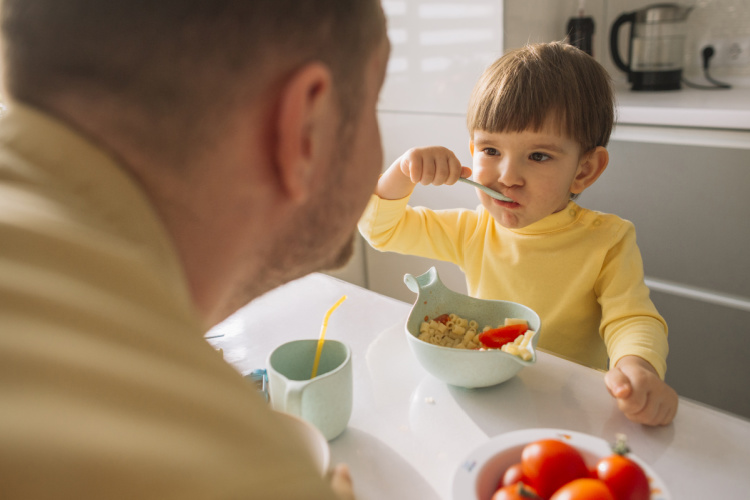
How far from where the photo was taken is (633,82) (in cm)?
210

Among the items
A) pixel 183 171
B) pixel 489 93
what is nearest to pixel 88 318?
pixel 183 171

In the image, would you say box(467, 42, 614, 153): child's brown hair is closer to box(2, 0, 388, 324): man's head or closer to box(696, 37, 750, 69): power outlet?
box(2, 0, 388, 324): man's head

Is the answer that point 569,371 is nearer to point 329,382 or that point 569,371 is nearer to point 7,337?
point 329,382

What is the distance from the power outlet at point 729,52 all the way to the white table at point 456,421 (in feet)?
5.93

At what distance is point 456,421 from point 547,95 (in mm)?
591

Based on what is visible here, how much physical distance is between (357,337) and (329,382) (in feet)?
0.86

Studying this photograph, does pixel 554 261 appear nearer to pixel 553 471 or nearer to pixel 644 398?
pixel 644 398

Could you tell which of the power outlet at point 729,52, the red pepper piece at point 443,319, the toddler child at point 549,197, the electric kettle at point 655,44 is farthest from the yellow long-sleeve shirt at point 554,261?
the power outlet at point 729,52

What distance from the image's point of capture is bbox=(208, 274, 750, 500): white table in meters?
0.64

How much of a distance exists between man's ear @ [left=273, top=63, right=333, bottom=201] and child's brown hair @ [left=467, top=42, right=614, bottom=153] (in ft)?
2.24

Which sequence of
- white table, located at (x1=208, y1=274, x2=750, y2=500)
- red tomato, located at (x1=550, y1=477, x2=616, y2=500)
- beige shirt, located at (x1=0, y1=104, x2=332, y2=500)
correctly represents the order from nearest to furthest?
1. beige shirt, located at (x1=0, y1=104, x2=332, y2=500)
2. red tomato, located at (x1=550, y1=477, x2=616, y2=500)
3. white table, located at (x1=208, y1=274, x2=750, y2=500)

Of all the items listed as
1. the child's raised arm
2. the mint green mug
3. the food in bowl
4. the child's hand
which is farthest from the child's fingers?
the child's raised arm

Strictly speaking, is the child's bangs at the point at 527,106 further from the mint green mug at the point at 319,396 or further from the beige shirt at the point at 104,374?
the beige shirt at the point at 104,374

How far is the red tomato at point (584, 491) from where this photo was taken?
50 cm
